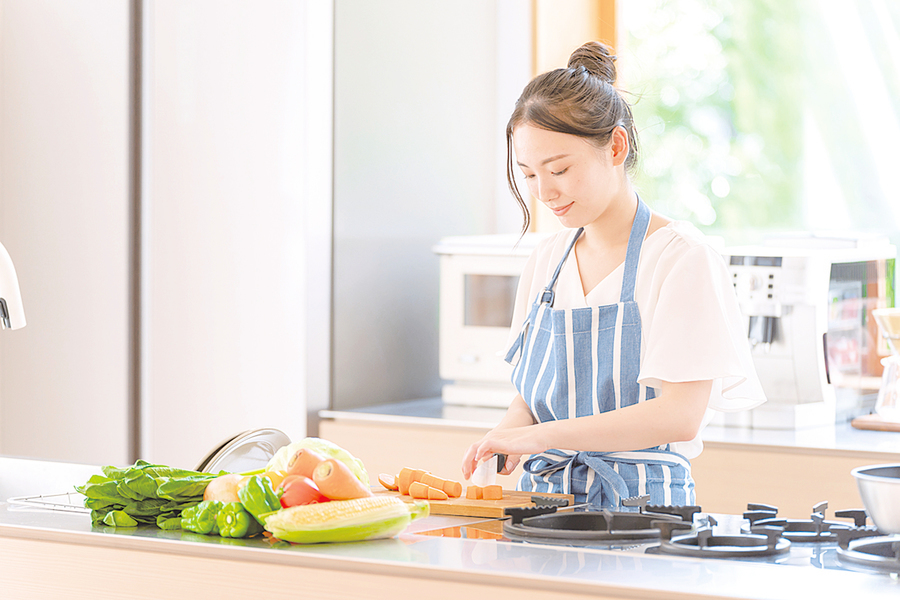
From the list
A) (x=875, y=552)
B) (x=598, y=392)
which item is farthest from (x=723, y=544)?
(x=598, y=392)

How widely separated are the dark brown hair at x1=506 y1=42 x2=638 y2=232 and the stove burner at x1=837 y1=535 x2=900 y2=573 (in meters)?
0.65

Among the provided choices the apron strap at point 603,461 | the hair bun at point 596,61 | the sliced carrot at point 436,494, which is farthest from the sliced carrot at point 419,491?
the hair bun at point 596,61

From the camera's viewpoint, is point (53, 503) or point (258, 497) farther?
point (53, 503)

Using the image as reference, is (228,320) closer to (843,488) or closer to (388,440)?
(388,440)

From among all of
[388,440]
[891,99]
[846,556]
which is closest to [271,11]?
[388,440]

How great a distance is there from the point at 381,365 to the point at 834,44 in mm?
1445

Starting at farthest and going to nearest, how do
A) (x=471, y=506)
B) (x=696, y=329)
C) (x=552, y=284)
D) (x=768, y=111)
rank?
(x=768, y=111) < (x=552, y=284) < (x=696, y=329) < (x=471, y=506)

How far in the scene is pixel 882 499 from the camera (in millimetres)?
980

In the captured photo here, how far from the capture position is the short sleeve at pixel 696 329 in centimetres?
137

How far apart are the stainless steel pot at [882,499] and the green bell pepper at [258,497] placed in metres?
0.55

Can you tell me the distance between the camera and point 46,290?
2.66m

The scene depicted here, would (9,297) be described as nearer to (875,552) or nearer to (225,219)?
(875,552)

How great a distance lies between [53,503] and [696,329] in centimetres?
80

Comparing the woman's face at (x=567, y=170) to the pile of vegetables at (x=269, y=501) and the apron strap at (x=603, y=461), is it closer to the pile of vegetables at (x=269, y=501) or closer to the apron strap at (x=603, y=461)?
the apron strap at (x=603, y=461)
